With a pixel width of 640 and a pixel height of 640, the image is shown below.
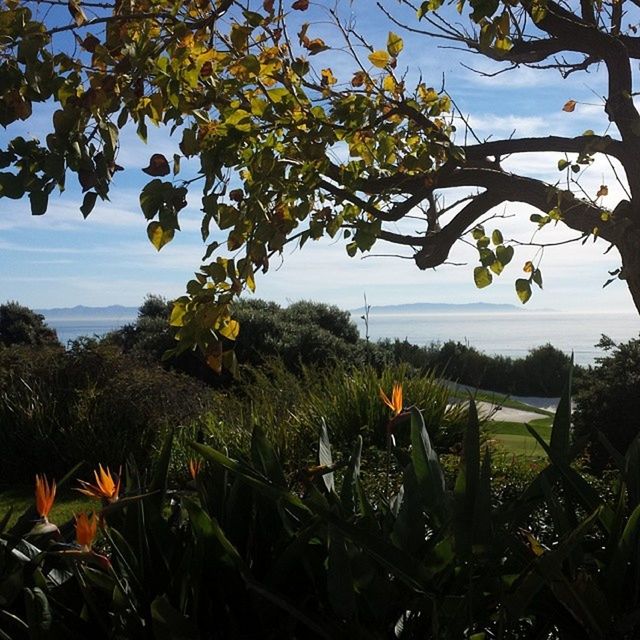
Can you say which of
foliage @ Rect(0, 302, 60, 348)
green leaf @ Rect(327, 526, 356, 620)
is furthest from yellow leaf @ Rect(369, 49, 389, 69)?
foliage @ Rect(0, 302, 60, 348)

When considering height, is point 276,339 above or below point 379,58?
below

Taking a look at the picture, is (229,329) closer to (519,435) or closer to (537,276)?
(537,276)

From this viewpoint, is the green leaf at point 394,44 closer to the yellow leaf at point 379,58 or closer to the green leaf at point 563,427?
the yellow leaf at point 379,58

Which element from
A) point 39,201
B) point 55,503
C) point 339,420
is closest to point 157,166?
point 39,201

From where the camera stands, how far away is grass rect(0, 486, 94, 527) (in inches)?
299

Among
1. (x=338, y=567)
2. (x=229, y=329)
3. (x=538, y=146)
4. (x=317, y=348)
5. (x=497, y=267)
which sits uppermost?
(x=538, y=146)

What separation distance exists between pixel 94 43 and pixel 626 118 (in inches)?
129

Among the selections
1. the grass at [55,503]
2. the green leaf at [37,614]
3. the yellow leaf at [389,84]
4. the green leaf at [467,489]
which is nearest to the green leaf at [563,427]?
the green leaf at [467,489]

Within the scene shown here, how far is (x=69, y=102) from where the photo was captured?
11.0 ft

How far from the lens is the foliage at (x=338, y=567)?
66.4 inches

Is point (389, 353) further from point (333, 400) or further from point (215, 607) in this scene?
point (215, 607)

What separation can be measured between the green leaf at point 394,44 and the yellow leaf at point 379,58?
0.15m

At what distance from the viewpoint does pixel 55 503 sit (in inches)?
317

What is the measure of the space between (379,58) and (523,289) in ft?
5.70
